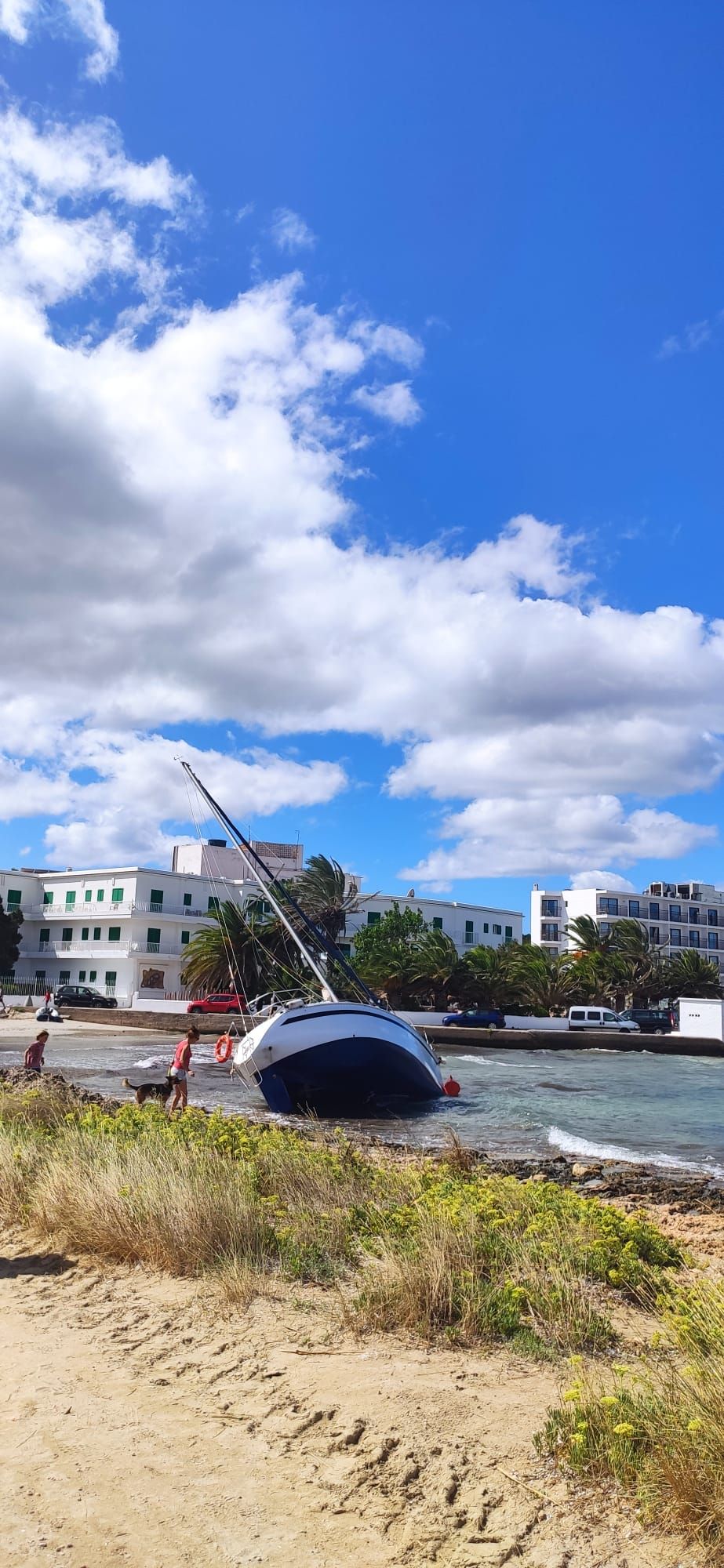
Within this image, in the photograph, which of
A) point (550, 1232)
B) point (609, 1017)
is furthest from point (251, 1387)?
point (609, 1017)

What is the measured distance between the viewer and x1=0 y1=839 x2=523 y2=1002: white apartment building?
73.8m

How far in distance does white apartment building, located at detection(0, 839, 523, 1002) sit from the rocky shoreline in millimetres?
52841

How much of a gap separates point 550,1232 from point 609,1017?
211 feet

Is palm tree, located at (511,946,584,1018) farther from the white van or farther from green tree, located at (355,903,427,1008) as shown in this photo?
green tree, located at (355,903,427,1008)

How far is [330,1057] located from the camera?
2281cm

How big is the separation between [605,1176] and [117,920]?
63.4 meters

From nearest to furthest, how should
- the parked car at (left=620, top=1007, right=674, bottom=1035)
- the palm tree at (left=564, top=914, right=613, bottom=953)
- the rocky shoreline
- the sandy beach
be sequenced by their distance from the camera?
the sandy beach < the rocky shoreline < the parked car at (left=620, top=1007, right=674, bottom=1035) < the palm tree at (left=564, top=914, right=613, bottom=953)

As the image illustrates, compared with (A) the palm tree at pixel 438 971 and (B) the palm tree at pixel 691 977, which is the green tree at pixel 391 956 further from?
(B) the palm tree at pixel 691 977

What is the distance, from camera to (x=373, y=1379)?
5.79m

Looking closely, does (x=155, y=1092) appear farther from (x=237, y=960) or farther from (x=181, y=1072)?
(x=237, y=960)

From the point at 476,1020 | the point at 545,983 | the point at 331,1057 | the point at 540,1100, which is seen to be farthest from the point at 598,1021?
the point at 331,1057

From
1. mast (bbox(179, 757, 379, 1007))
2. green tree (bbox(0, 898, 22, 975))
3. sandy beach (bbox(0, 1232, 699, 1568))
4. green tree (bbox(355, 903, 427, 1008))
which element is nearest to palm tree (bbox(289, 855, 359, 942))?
green tree (bbox(355, 903, 427, 1008))

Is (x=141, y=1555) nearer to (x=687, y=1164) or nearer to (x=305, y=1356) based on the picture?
(x=305, y=1356)

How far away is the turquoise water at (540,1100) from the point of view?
2108 centimetres
